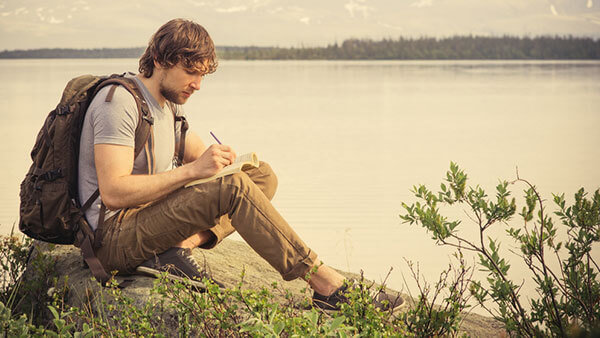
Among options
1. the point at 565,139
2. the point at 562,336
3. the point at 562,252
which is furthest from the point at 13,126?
the point at 562,336

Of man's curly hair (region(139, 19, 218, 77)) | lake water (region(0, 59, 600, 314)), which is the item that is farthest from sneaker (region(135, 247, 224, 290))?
lake water (region(0, 59, 600, 314))

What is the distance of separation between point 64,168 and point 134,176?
1.06ft

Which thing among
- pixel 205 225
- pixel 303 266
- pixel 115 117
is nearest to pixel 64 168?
pixel 115 117

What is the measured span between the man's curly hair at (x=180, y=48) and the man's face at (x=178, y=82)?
0.09 ft

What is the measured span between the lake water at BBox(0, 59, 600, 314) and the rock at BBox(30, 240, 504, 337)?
3.71 ft

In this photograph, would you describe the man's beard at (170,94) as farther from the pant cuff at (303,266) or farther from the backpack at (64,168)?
the pant cuff at (303,266)

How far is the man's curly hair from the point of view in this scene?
3.17 m

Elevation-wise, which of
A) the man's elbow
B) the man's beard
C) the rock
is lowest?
the rock

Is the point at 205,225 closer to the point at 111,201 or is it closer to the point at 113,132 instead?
the point at 111,201

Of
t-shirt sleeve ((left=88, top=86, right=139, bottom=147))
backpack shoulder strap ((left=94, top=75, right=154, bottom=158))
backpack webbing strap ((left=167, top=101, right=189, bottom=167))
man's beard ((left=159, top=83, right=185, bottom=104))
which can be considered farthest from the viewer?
backpack webbing strap ((left=167, top=101, right=189, bottom=167))

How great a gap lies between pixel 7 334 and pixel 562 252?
14.2 ft

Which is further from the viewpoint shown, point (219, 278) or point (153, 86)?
point (219, 278)

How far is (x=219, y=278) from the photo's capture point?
12.0 feet

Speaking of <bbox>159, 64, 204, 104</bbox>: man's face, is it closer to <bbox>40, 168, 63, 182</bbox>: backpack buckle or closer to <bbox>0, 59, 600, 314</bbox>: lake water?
<bbox>40, 168, 63, 182</bbox>: backpack buckle
